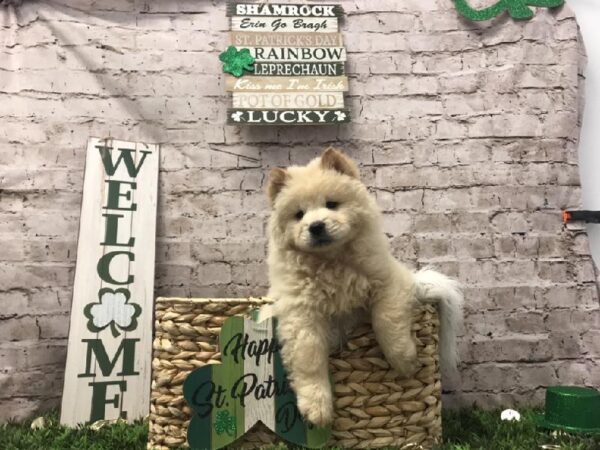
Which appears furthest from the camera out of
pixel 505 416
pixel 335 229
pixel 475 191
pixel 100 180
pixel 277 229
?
pixel 475 191

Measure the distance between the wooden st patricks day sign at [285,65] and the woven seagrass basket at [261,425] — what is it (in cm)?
76

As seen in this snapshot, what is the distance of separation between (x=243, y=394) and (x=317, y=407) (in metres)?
0.20

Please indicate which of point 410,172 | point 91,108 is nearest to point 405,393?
point 410,172

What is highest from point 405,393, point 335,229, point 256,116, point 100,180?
point 256,116

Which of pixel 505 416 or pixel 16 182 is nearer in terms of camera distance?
pixel 505 416

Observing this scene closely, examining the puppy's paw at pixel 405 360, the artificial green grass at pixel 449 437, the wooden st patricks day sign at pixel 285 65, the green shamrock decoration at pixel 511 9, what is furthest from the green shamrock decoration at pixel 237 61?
the artificial green grass at pixel 449 437

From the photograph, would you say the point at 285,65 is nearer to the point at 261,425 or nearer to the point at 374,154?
the point at 374,154

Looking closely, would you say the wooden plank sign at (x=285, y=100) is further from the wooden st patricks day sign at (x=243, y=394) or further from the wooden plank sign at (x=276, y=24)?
the wooden st patricks day sign at (x=243, y=394)

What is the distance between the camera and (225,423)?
1.25 m

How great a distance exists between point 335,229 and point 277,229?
0.60 ft

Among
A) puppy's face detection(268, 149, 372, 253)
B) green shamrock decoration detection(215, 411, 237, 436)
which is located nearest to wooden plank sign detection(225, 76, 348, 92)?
puppy's face detection(268, 149, 372, 253)

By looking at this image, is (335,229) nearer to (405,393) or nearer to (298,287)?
(298,287)

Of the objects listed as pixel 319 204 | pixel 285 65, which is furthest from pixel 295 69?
pixel 319 204

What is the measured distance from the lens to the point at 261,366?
1272 mm
